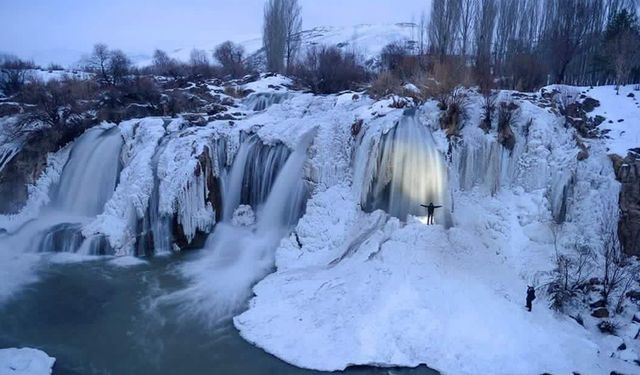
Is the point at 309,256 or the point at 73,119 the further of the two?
the point at 73,119

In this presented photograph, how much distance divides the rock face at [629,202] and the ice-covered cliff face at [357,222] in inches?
13.0

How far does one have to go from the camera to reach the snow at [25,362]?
954 cm

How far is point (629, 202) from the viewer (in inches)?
503

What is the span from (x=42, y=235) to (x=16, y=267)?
5.63 feet

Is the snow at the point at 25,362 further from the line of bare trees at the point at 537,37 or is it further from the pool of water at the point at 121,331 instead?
the line of bare trees at the point at 537,37

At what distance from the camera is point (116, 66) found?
1108 inches

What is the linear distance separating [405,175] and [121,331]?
9251 millimetres

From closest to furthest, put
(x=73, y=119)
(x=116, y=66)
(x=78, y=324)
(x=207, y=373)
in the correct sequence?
(x=207, y=373), (x=78, y=324), (x=73, y=119), (x=116, y=66)

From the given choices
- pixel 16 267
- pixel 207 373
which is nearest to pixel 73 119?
pixel 16 267

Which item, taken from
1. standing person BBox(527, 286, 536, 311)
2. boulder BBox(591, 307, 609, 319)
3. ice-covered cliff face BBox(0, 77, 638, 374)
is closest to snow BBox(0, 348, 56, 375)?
ice-covered cliff face BBox(0, 77, 638, 374)

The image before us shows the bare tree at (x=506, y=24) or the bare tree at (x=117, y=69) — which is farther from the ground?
the bare tree at (x=506, y=24)

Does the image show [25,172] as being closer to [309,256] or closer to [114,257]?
[114,257]

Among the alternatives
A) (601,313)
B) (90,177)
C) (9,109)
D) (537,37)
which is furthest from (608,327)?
(9,109)

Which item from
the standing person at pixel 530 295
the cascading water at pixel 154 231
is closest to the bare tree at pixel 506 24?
the standing person at pixel 530 295
